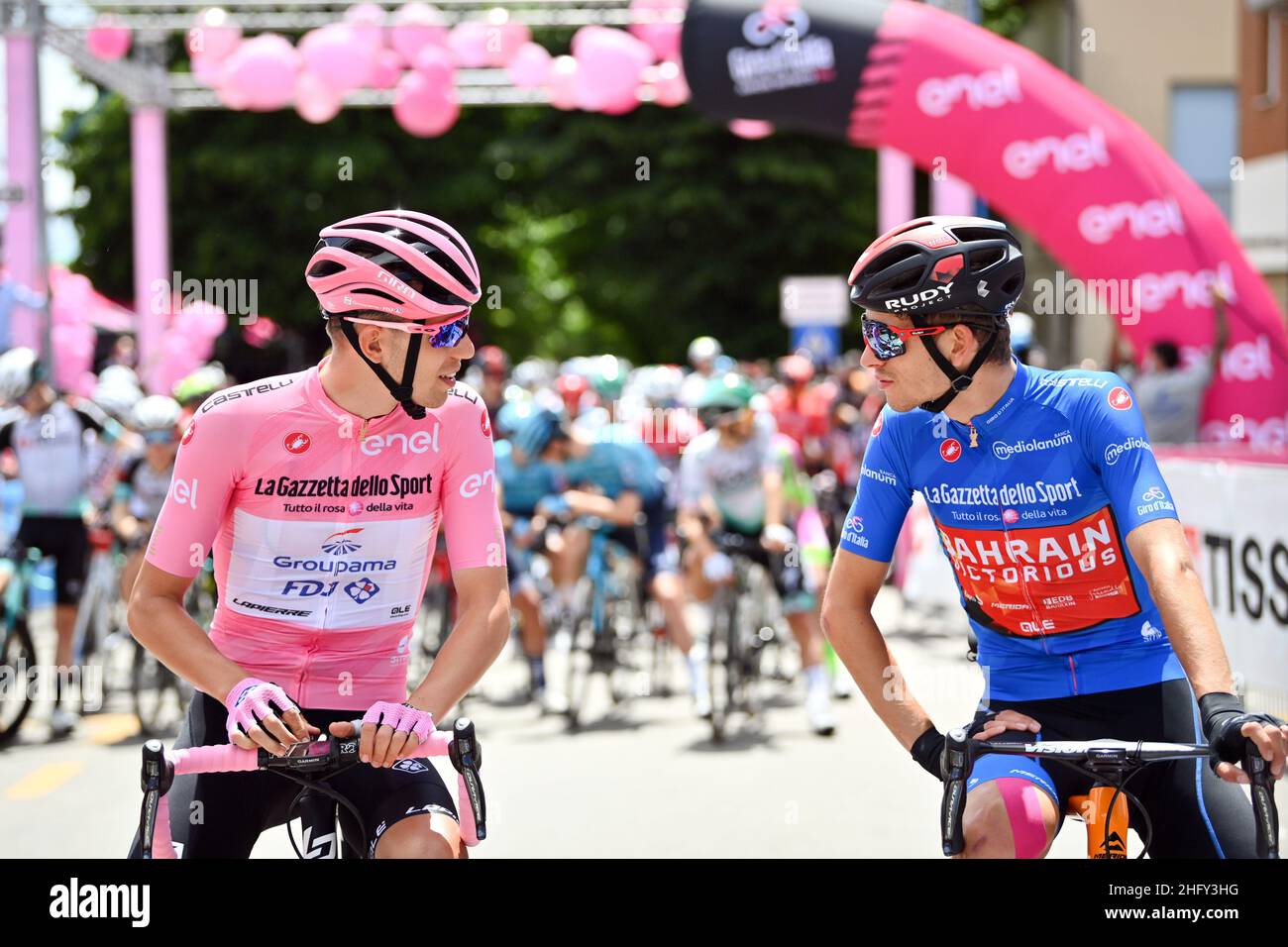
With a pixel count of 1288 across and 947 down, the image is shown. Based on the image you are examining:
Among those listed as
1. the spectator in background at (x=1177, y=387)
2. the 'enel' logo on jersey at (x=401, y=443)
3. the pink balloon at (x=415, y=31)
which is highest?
the pink balloon at (x=415, y=31)

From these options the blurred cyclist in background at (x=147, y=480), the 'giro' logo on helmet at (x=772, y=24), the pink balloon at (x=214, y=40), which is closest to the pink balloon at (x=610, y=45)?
the pink balloon at (x=214, y=40)

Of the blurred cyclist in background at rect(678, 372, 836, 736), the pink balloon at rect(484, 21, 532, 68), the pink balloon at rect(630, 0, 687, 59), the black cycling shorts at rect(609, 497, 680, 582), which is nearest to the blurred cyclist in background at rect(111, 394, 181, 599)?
the black cycling shorts at rect(609, 497, 680, 582)

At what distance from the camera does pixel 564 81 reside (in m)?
17.6

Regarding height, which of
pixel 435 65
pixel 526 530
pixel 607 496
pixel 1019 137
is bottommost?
pixel 526 530

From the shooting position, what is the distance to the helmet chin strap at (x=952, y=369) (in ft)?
10.6

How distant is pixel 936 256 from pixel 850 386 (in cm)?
1494

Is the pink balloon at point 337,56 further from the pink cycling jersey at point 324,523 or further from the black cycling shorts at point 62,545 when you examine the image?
the pink cycling jersey at point 324,523

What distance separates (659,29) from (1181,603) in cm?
1530

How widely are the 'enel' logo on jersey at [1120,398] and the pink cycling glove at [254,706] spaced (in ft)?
5.38

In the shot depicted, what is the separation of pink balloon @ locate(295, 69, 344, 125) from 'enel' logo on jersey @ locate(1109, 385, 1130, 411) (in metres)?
14.5

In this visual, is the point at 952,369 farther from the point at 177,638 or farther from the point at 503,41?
the point at 503,41

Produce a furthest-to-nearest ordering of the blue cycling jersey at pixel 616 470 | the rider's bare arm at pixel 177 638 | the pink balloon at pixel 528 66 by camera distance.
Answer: the pink balloon at pixel 528 66
the blue cycling jersey at pixel 616 470
the rider's bare arm at pixel 177 638

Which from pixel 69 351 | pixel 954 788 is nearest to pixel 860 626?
pixel 954 788
